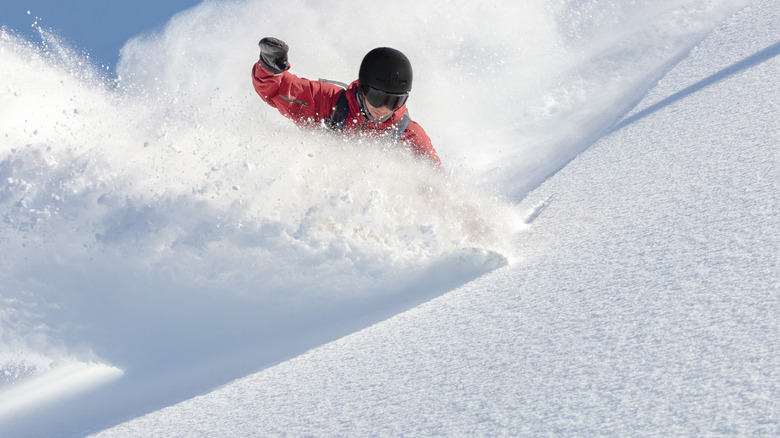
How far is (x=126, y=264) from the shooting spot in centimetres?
305

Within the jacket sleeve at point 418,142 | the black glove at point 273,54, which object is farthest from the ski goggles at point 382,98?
the black glove at point 273,54

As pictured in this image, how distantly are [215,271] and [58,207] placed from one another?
1.02 meters

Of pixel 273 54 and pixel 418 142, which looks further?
pixel 418 142

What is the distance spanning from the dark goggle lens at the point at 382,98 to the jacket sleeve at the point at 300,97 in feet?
1.46

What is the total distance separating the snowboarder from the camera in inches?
A: 142

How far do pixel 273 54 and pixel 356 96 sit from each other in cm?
65

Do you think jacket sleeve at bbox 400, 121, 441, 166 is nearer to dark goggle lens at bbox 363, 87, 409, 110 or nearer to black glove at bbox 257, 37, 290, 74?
dark goggle lens at bbox 363, 87, 409, 110

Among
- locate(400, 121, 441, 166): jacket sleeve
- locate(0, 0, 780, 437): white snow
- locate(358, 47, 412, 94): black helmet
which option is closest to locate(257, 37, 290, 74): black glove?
locate(0, 0, 780, 437): white snow

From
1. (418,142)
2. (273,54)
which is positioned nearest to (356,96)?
(418,142)

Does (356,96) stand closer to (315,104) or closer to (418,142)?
(315,104)

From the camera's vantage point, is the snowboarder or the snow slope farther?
the snowboarder

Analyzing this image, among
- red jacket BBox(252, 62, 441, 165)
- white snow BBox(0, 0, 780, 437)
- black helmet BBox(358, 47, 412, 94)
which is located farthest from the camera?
red jacket BBox(252, 62, 441, 165)

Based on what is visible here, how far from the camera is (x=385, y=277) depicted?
9.89 feet

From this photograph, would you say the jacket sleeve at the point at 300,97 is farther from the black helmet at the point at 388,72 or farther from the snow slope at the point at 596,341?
the snow slope at the point at 596,341
